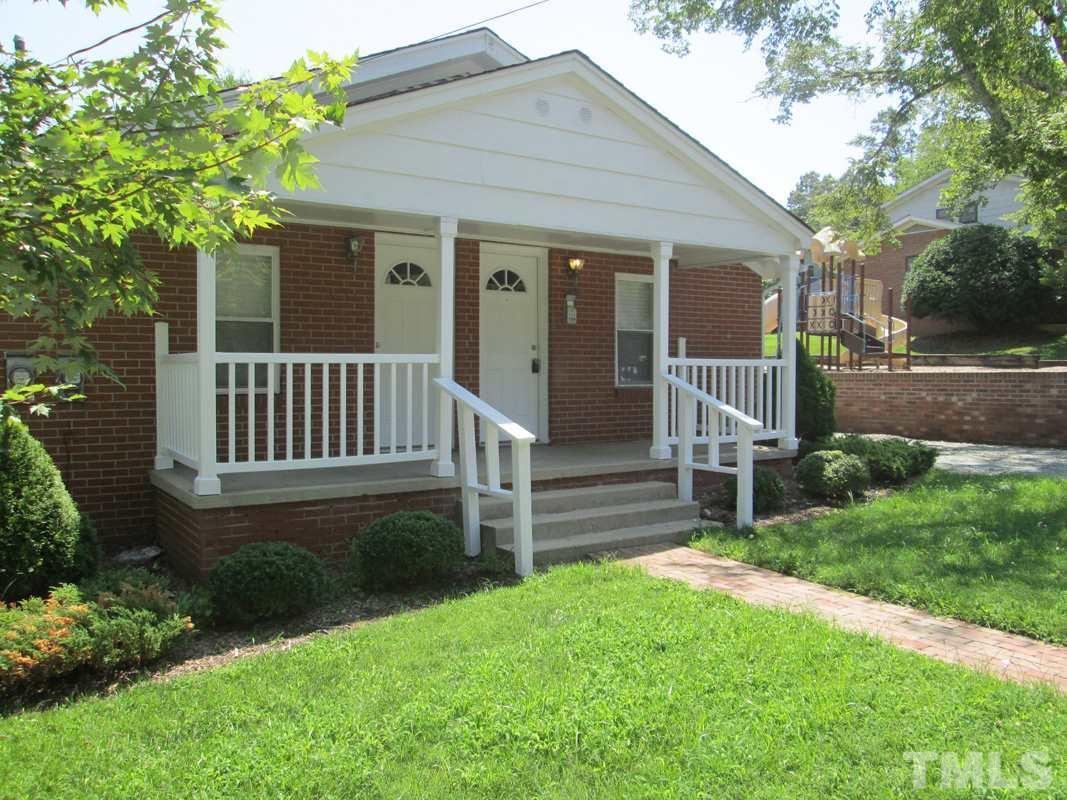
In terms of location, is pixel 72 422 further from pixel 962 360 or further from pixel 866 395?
pixel 962 360

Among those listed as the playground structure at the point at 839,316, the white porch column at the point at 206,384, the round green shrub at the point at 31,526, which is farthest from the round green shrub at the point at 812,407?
the round green shrub at the point at 31,526

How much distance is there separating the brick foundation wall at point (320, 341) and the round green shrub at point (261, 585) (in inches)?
87.9

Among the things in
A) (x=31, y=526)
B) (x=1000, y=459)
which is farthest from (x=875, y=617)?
(x=1000, y=459)

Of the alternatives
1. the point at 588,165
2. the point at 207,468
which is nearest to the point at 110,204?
the point at 207,468

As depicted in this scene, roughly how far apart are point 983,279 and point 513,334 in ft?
52.8

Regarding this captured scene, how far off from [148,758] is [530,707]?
1.65m

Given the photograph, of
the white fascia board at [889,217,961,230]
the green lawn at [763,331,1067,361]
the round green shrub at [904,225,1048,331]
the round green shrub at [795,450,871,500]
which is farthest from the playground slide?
the round green shrub at [795,450,871,500]

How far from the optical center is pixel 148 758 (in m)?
3.61

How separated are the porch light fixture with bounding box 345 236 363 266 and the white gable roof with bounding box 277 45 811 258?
5.45 ft

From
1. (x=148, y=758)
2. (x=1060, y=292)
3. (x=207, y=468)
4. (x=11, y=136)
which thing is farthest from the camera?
(x=1060, y=292)

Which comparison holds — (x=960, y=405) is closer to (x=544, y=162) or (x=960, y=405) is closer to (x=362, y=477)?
(x=544, y=162)

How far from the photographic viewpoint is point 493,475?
677 centimetres

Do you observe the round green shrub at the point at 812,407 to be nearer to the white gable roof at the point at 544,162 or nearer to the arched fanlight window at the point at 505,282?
the white gable roof at the point at 544,162

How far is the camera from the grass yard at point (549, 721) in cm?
336
